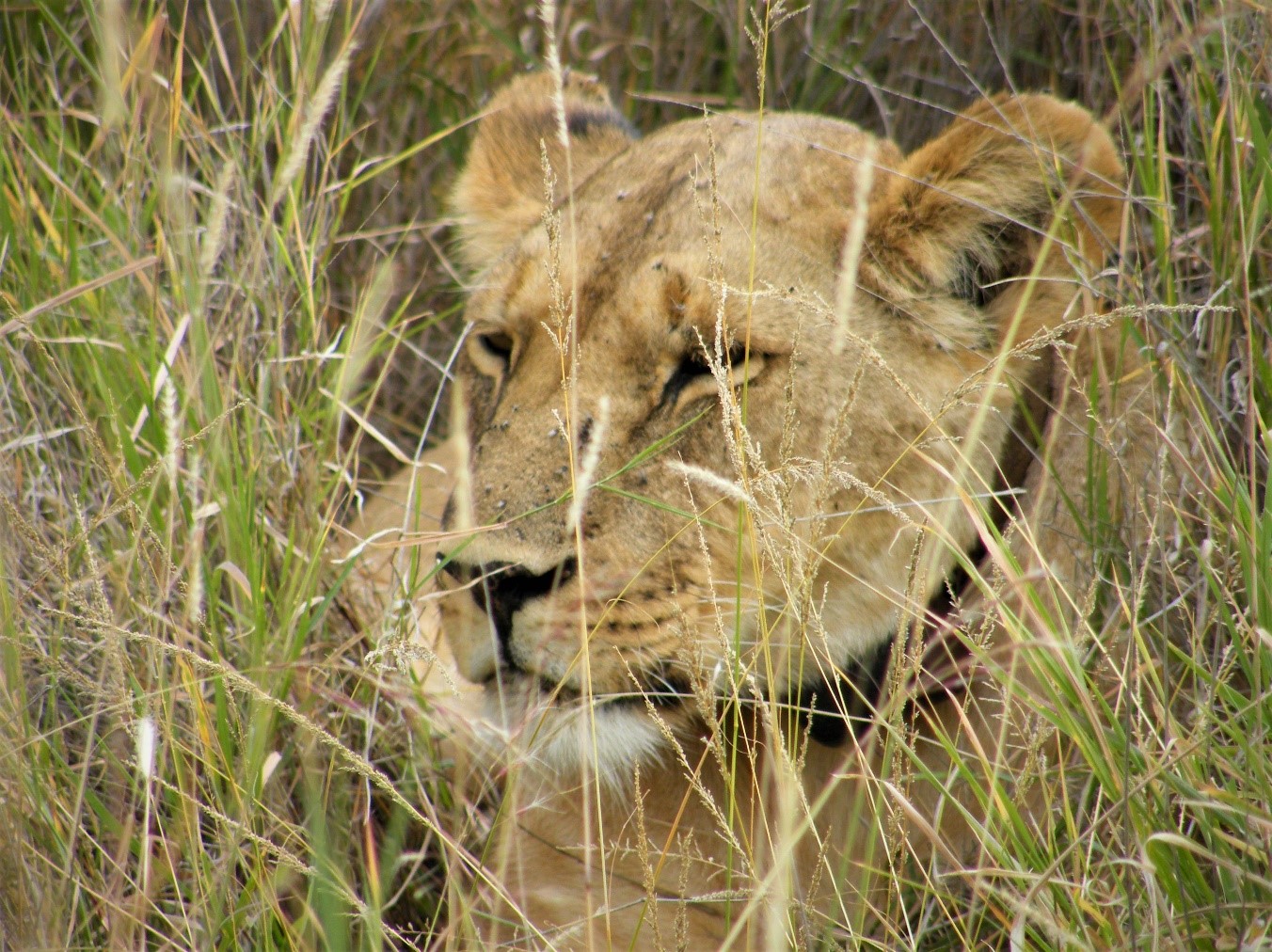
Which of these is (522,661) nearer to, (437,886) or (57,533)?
→ (437,886)

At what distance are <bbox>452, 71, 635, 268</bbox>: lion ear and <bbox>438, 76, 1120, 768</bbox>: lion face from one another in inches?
22.5

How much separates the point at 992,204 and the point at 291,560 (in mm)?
1285

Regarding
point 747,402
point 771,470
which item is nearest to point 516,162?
point 747,402

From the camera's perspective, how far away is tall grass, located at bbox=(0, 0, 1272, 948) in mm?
1561

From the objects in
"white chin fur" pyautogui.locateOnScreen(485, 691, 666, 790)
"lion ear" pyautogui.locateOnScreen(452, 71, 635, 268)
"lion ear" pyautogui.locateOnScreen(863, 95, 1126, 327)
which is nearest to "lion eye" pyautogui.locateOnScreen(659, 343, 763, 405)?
"lion ear" pyautogui.locateOnScreen(863, 95, 1126, 327)

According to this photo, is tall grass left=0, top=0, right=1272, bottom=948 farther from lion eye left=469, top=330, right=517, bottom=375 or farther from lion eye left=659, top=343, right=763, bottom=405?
lion eye left=659, top=343, right=763, bottom=405

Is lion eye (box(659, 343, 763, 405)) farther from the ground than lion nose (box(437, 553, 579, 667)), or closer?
farther from the ground

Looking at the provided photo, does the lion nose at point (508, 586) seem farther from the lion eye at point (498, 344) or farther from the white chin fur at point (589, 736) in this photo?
the lion eye at point (498, 344)

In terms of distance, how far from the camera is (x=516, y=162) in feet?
9.79

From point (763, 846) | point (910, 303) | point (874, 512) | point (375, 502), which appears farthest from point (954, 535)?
point (375, 502)

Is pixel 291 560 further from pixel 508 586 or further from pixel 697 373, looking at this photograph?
pixel 697 373

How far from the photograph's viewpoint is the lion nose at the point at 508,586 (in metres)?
2.00

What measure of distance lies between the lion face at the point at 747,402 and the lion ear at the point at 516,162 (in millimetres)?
572

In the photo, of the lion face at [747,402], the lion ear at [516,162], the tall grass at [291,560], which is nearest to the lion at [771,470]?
the lion face at [747,402]
